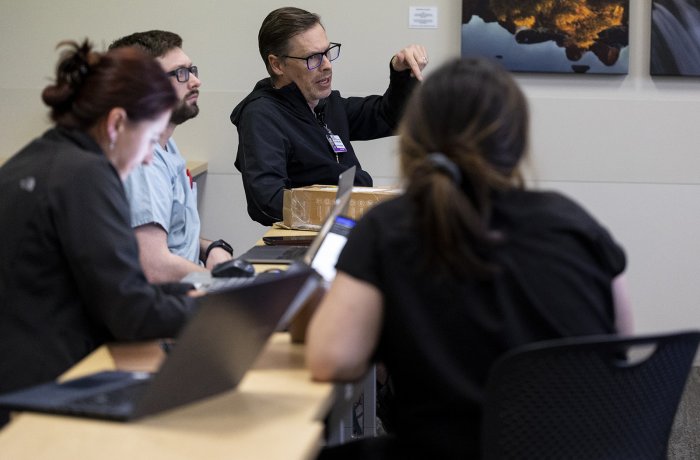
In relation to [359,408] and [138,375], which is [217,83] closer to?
[359,408]

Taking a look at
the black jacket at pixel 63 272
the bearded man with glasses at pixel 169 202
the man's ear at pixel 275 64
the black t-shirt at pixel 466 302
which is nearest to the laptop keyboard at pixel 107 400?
the black jacket at pixel 63 272

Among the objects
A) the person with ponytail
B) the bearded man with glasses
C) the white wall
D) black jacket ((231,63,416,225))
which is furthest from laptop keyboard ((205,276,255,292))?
the white wall

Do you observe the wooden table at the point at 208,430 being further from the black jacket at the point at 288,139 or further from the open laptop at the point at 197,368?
the black jacket at the point at 288,139

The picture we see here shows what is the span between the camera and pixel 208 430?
146 cm

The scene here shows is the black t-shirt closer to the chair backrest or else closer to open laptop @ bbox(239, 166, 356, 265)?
the chair backrest

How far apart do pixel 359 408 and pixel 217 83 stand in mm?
1912

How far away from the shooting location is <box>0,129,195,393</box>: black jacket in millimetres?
1793

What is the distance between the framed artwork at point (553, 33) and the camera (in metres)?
4.52

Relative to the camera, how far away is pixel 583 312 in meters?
1.54

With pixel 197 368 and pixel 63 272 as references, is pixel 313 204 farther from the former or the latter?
pixel 197 368

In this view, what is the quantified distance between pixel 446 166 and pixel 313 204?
187cm

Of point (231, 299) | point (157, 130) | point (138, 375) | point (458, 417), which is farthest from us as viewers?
point (157, 130)

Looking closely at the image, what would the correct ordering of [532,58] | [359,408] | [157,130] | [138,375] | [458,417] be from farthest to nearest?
[532,58], [359,408], [157,130], [138,375], [458,417]

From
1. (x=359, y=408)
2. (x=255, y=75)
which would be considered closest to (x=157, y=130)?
(x=359, y=408)
